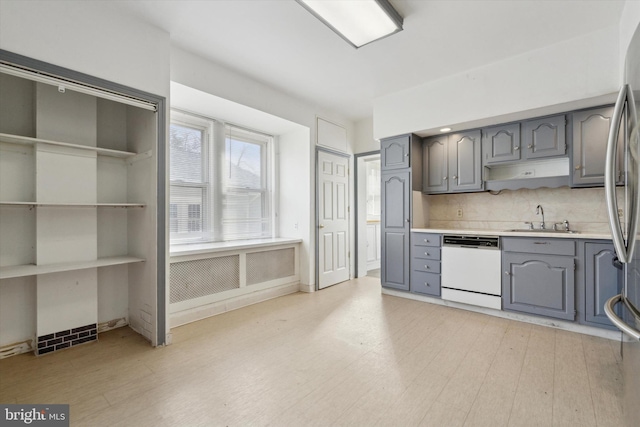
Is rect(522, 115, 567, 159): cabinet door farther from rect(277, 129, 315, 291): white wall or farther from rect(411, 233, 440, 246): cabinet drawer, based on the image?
rect(277, 129, 315, 291): white wall

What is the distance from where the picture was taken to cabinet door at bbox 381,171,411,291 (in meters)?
3.99

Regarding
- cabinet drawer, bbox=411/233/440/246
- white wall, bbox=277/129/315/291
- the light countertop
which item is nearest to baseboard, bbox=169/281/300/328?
white wall, bbox=277/129/315/291

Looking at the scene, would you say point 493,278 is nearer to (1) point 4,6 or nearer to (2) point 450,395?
(2) point 450,395

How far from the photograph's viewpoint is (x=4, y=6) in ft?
6.07

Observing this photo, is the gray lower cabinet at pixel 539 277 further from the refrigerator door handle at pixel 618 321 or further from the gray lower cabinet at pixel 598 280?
the refrigerator door handle at pixel 618 321

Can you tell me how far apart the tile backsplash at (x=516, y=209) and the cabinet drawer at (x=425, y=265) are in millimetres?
620

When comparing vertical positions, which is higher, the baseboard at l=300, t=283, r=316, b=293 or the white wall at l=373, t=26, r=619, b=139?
the white wall at l=373, t=26, r=619, b=139

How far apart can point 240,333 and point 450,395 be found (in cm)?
184

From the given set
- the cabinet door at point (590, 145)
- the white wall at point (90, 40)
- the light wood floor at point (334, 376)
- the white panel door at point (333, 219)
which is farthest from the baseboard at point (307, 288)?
the cabinet door at point (590, 145)

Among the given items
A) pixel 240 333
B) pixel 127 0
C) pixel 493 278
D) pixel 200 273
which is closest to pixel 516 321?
pixel 493 278

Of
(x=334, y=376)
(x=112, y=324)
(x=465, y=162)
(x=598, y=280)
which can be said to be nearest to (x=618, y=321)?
(x=334, y=376)

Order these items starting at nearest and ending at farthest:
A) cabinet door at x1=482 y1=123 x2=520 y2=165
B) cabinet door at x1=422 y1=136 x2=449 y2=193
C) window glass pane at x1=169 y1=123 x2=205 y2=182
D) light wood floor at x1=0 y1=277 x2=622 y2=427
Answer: light wood floor at x1=0 y1=277 x2=622 y2=427
cabinet door at x1=482 y1=123 x2=520 y2=165
window glass pane at x1=169 y1=123 x2=205 y2=182
cabinet door at x1=422 y1=136 x2=449 y2=193

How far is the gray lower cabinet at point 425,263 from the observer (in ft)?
12.2

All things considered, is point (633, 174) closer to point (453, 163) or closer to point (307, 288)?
point (453, 163)
